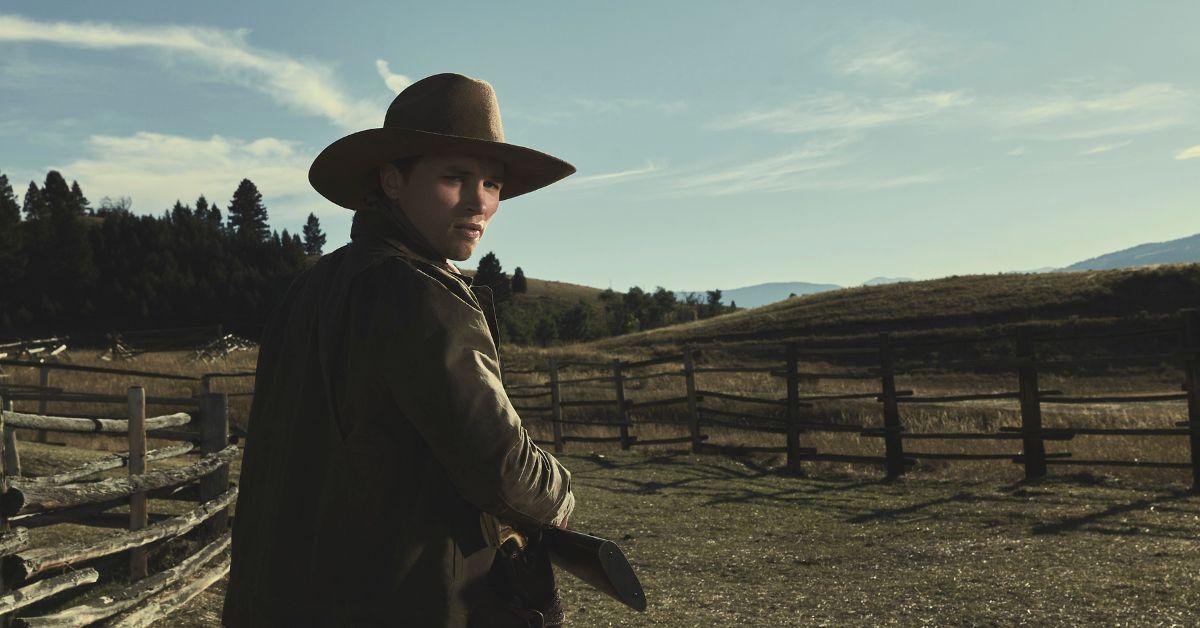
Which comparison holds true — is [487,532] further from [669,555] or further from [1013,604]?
[669,555]

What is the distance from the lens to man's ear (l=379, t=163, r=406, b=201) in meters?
2.07

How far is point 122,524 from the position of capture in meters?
7.84

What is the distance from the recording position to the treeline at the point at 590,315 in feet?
205

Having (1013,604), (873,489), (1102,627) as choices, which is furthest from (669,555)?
(873,489)

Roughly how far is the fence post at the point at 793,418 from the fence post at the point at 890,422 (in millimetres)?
1142

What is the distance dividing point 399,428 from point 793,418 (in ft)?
37.8

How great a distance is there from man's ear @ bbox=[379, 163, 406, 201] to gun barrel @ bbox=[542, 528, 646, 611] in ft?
2.58

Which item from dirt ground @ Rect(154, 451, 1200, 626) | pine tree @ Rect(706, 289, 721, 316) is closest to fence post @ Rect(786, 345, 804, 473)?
dirt ground @ Rect(154, 451, 1200, 626)

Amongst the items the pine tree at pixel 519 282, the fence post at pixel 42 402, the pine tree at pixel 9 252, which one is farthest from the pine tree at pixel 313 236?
the fence post at pixel 42 402

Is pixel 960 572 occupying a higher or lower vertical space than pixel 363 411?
lower

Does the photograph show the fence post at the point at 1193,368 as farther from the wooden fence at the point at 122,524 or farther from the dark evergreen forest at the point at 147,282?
the dark evergreen forest at the point at 147,282

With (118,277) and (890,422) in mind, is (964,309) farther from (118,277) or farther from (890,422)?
(118,277)

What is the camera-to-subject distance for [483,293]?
204 cm

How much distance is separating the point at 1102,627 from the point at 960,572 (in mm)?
1432
